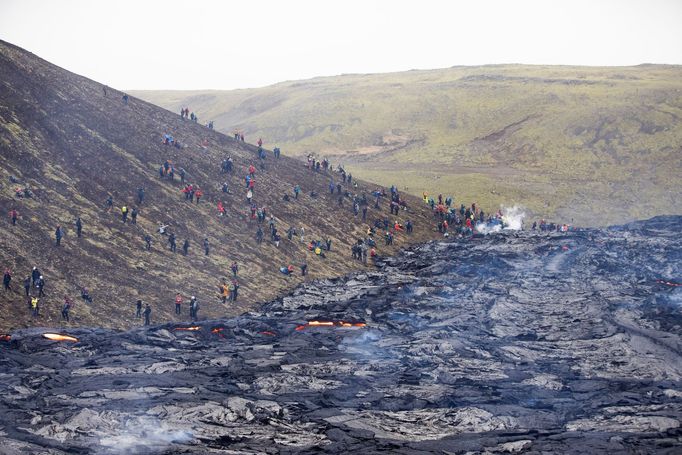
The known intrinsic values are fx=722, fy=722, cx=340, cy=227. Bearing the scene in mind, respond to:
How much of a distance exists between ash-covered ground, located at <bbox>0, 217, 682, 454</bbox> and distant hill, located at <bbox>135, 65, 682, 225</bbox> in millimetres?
57836

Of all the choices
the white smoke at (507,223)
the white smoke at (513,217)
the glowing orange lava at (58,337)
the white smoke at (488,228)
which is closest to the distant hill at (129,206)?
the glowing orange lava at (58,337)

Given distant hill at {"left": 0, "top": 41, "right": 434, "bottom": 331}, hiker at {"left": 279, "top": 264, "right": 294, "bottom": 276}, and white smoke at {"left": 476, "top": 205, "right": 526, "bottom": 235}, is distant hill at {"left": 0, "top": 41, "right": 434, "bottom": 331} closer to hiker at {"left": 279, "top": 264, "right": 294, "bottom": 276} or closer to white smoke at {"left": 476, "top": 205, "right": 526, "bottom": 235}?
hiker at {"left": 279, "top": 264, "right": 294, "bottom": 276}

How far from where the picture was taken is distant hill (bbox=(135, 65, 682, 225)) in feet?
364

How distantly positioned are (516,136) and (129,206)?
100 meters

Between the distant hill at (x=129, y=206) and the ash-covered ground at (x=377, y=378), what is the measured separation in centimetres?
632

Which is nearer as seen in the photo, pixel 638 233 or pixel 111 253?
pixel 111 253

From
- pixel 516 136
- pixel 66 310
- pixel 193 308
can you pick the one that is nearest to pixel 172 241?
pixel 193 308

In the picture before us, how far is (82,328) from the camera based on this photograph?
127 ft

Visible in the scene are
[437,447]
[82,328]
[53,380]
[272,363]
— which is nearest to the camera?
[437,447]

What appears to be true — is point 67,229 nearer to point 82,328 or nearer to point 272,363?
point 82,328

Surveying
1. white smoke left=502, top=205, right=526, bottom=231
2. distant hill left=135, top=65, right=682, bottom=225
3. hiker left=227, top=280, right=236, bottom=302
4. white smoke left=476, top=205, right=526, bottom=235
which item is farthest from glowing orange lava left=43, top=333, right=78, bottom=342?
distant hill left=135, top=65, right=682, bottom=225

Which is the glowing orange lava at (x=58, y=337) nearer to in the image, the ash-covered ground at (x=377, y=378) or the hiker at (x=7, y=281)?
the ash-covered ground at (x=377, y=378)

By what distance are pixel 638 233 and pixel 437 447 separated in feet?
198

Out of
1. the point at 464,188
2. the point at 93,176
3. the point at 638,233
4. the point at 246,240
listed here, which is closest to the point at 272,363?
the point at 246,240
